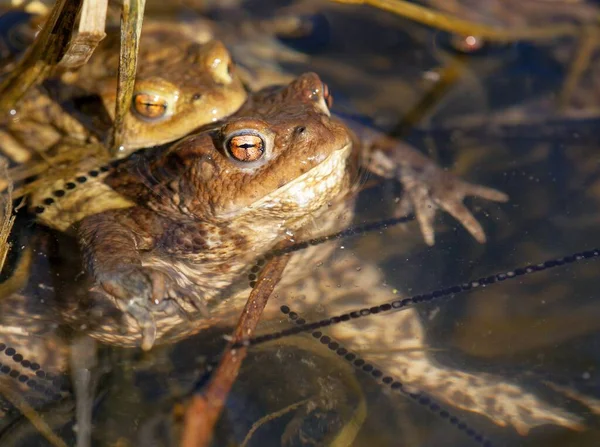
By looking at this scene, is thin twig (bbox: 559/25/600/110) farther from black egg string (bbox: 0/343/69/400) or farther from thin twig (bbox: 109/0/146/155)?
black egg string (bbox: 0/343/69/400)

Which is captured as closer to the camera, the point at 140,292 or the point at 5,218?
the point at 140,292

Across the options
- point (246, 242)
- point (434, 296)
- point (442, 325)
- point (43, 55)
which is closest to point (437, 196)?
point (434, 296)

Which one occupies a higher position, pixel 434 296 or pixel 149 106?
pixel 149 106

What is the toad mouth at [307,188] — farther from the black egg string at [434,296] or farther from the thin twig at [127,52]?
the thin twig at [127,52]

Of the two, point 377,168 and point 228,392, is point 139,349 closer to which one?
point 228,392

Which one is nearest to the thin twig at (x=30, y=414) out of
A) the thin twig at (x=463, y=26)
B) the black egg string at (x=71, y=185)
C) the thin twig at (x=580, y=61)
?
the black egg string at (x=71, y=185)

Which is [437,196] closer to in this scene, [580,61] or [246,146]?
[246,146]

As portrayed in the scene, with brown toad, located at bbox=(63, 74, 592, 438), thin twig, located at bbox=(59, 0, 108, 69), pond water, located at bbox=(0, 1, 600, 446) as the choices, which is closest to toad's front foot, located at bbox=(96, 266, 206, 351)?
brown toad, located at bbox=(63, 74, 592, 438)
